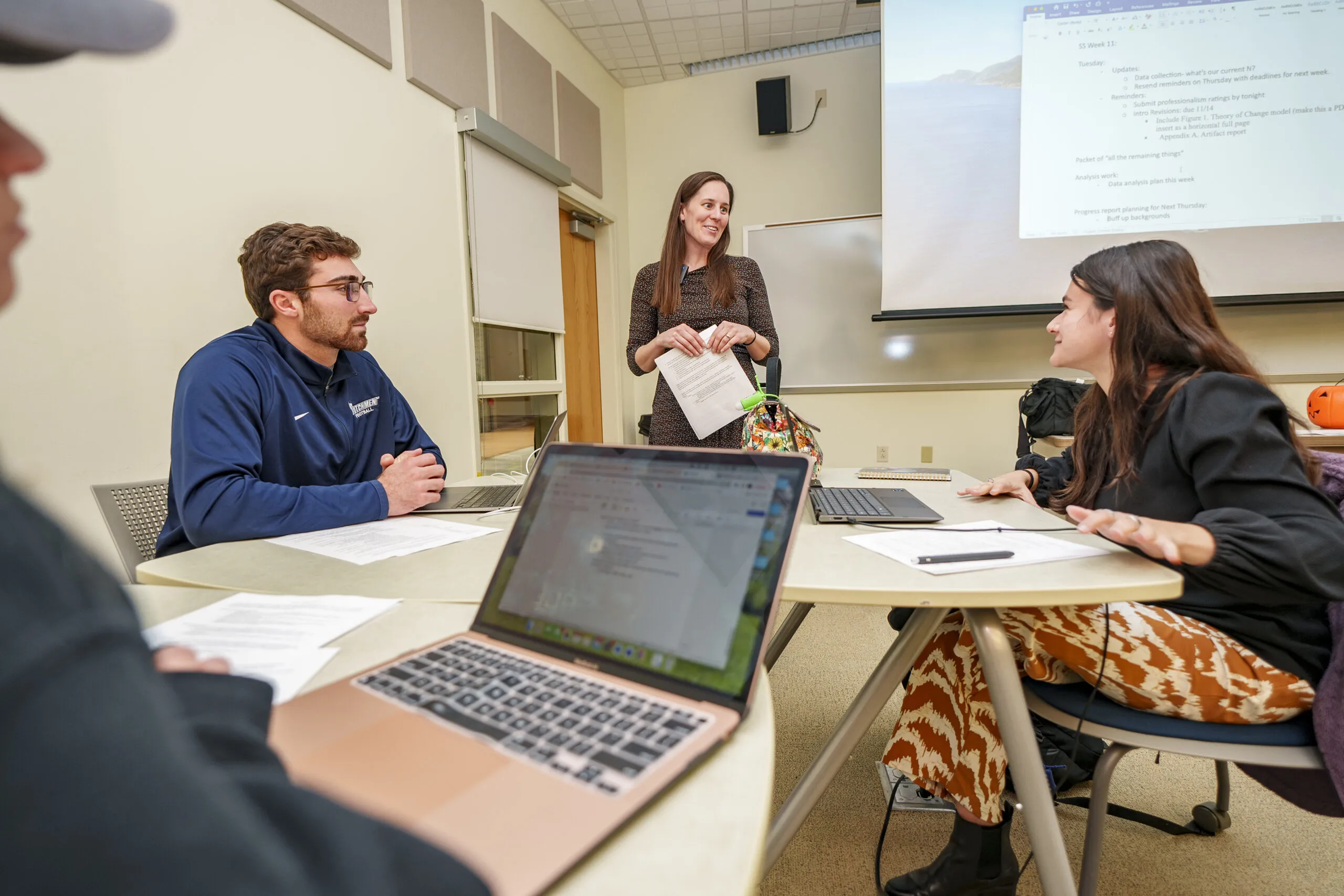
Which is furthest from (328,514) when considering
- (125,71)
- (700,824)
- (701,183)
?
(701,183)

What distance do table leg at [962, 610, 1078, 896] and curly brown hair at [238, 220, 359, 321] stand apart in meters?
1.54

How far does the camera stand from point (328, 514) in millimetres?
1160

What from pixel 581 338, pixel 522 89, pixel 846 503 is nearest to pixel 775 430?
pixel 846 503

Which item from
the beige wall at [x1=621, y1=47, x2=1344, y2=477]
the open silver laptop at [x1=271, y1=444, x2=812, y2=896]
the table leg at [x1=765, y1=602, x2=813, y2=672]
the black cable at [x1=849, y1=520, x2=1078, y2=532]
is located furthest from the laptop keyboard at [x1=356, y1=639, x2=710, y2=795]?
the beige wall at [x1=621, y1=47, x2=1344, y2=477]

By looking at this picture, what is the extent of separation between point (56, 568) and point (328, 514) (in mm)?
1041

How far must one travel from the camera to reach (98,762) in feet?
0.61

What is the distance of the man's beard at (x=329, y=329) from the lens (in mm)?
1558

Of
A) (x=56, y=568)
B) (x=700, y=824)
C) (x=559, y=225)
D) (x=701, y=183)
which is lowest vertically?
(x=700, y=824)

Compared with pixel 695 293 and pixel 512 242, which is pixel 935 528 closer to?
pixel 695 293

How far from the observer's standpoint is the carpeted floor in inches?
49.8

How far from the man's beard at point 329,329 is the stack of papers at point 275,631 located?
3.09 feet

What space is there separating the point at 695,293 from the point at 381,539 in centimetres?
146

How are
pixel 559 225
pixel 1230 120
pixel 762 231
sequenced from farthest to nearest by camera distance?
pixel 762 231, pixel 559 225, pixel 1230 120

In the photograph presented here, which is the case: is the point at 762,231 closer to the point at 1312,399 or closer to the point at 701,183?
the point at 701,183
